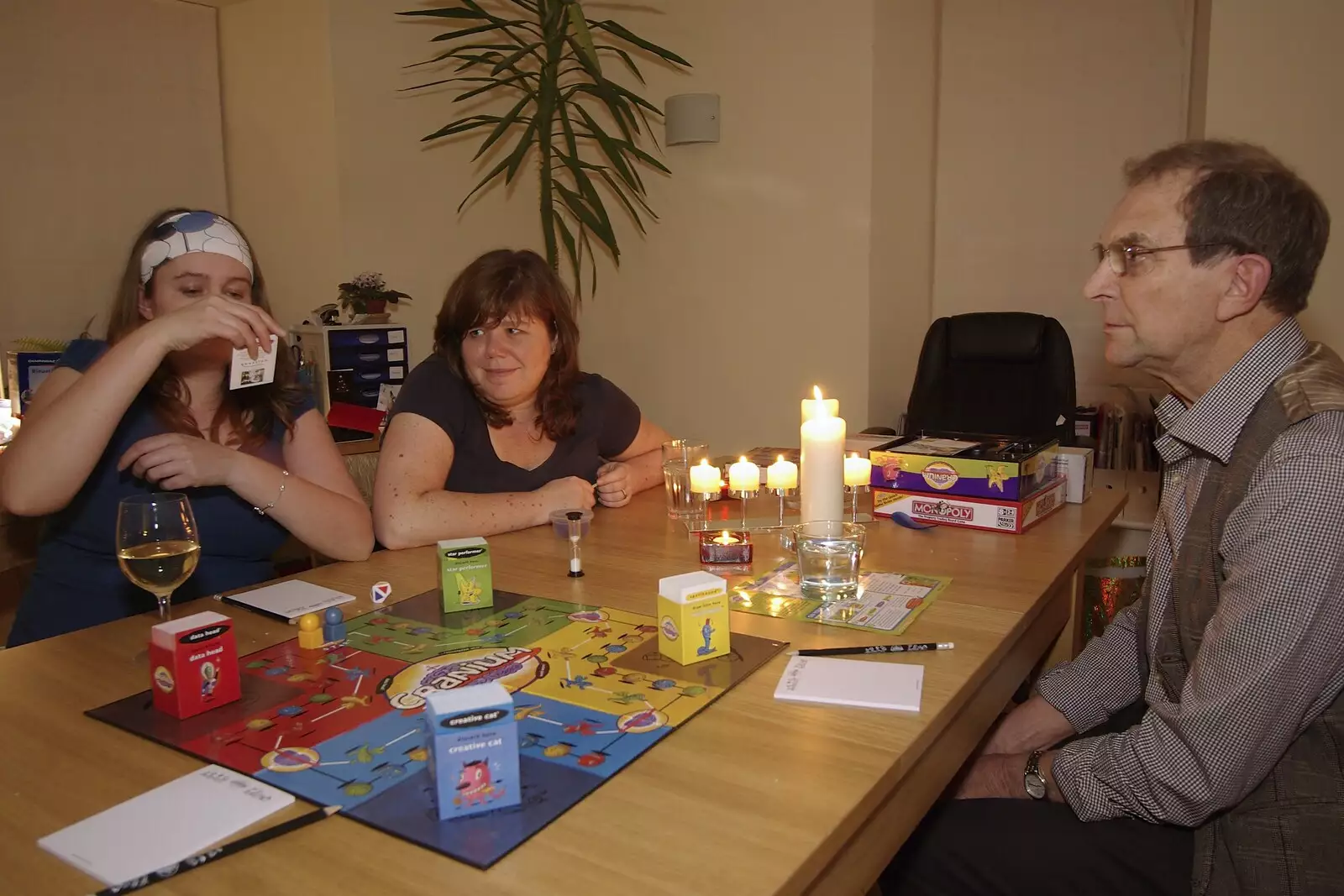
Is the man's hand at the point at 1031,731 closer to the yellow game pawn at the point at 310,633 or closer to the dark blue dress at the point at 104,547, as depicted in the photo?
the yellow game pawn at the point at 310,633

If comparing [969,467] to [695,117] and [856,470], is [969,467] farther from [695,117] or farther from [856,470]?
[695,117]

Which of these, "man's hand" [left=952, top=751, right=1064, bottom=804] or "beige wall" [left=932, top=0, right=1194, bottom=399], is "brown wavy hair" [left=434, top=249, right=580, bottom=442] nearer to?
"man's hand" [left=952, top=751, right=1064, bottom=804]

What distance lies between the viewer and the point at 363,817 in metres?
0.81

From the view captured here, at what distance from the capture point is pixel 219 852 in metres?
0.76

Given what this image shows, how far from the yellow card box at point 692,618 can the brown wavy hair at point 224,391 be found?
93 cm

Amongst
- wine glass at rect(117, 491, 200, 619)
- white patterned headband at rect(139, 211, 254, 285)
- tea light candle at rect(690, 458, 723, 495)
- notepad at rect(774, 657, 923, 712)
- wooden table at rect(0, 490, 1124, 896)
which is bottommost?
wooden table at rect(0, 490, 1124, 896)

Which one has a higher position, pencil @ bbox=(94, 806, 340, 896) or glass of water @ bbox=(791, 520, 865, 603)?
glass of water @ bbox=(791, 520, 865, 603)

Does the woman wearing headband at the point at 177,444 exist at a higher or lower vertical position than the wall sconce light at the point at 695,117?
lower

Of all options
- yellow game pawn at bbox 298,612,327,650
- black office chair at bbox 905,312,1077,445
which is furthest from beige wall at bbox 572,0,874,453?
yellow game pawn at bbox 298,612,327,650

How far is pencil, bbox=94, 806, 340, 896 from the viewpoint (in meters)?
0.72

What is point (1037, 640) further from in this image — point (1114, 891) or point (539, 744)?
point (539, 744)

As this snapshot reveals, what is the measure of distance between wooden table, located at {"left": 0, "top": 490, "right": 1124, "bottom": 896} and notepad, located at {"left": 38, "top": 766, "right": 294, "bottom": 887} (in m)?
0.02

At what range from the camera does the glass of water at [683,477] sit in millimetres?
1889

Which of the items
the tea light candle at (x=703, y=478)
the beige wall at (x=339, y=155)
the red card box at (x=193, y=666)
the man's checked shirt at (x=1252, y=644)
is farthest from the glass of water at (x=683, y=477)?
Result: the beige wall at (x=339, y=155)
